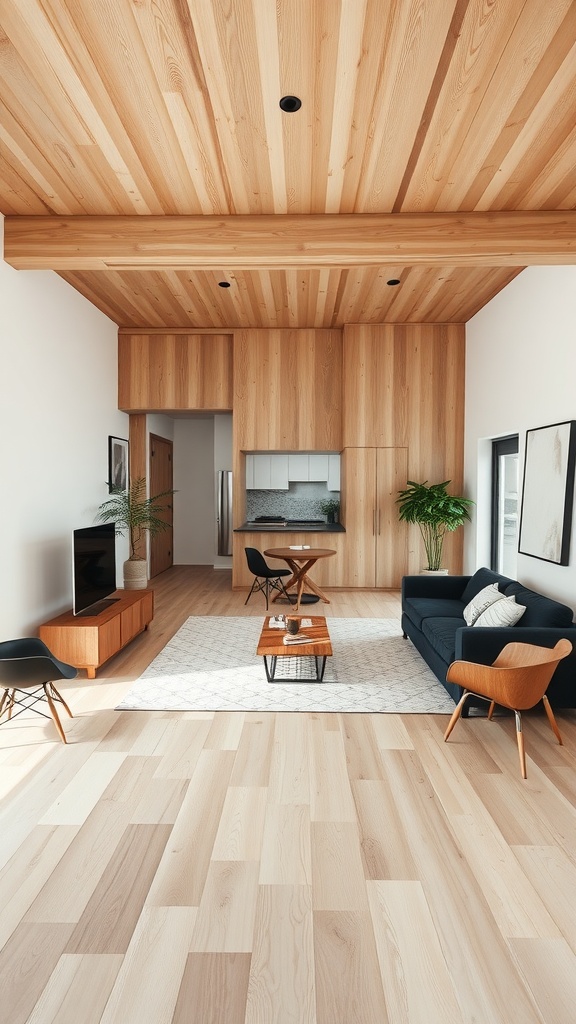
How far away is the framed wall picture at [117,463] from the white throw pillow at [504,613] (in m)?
4.53

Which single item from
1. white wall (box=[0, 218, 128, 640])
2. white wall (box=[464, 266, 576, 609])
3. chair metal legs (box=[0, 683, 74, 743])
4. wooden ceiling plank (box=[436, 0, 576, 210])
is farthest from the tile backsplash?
wooden ceiling plank (box=[436, 0, 576, 210])

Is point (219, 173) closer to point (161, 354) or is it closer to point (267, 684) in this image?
point (267, 684)

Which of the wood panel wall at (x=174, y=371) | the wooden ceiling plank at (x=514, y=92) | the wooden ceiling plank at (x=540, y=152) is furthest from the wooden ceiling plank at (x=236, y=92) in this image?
the wood panel wall at (x=174, y=371)

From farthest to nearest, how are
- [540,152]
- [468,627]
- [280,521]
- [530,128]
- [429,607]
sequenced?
[280,521]
[429,607]
[468,627]
[540,152]
[530,128]

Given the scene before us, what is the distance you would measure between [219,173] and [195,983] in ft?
12.6

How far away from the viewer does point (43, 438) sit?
5.02m

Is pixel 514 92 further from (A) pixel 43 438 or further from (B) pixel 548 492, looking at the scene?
(A) pixel 43 438

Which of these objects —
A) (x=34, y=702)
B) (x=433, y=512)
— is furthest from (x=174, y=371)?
(x=34, y=702)

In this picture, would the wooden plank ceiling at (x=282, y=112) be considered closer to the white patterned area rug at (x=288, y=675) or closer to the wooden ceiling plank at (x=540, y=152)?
the wooden ceiling plank at (x=540, y=152)

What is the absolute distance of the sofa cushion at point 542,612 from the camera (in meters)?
3.68

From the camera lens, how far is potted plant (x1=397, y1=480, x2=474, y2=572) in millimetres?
6941

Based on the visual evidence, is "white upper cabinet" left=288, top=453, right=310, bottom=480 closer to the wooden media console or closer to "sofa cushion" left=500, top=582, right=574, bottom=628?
the wooden media console

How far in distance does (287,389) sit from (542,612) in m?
4.78

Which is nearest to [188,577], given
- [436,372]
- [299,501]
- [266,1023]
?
[299,501]
